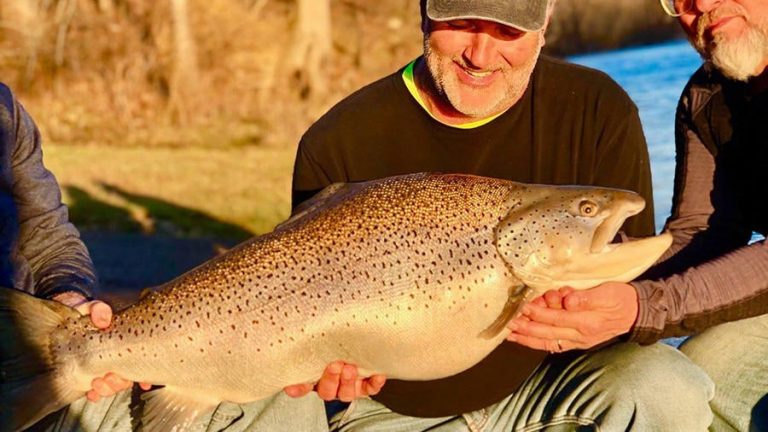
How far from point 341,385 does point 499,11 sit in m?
1.41

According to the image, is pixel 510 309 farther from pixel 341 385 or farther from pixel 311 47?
pixel 311 47

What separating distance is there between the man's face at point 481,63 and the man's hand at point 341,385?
1031mm

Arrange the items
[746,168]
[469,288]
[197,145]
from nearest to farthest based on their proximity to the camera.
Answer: [469,288], [746,168], [197,145]

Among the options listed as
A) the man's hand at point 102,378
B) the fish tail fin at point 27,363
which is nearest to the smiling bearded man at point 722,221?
the man's hand at point 102,378

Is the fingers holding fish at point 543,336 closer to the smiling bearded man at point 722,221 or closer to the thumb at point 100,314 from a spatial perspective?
the smiling bearded man at point 722,221

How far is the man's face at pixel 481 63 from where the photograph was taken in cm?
397

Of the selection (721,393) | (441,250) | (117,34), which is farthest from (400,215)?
(117,34)

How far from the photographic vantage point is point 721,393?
425 centimetres

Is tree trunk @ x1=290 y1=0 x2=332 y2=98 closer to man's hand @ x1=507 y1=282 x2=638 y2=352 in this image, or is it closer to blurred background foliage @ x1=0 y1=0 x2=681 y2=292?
blurred background foliage @ x1=0 y1=0 x2=681 y2=292

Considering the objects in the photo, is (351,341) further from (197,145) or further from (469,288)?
(197,145)

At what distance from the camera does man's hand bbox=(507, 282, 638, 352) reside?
354 cm

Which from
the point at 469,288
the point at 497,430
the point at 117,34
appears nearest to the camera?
the point at 469,288

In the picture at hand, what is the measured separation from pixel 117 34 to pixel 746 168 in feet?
56.0

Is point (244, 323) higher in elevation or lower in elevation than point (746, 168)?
lower
